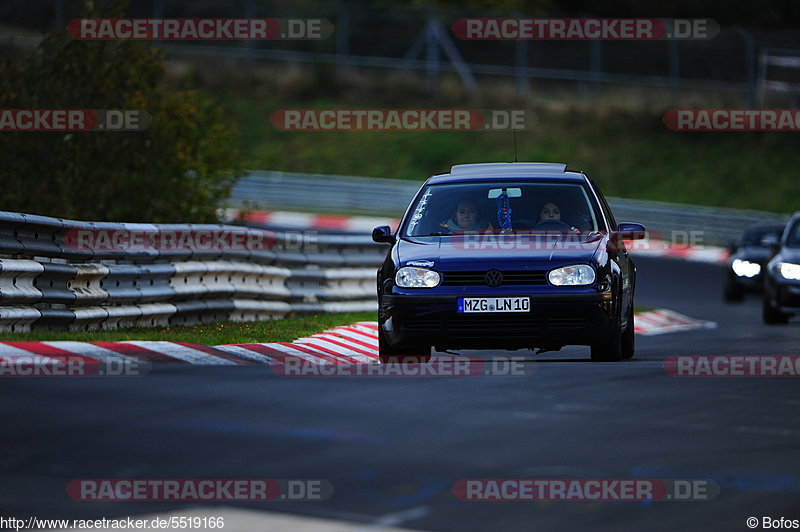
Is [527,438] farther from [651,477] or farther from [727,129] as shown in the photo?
[727,129]

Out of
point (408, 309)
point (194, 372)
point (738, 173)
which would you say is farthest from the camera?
point (738, 173)

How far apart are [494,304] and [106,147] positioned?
9218 mm

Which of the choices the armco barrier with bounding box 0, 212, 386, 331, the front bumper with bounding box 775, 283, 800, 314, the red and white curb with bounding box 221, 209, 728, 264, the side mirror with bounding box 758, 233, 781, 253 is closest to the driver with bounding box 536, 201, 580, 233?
the armco barrier with bounding box 0, 212, 386, 331

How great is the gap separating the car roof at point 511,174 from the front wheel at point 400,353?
163cm

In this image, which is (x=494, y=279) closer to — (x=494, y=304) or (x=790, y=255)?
(x=494, y=304)

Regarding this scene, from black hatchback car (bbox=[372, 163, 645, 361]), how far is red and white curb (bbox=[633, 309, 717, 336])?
6.12m

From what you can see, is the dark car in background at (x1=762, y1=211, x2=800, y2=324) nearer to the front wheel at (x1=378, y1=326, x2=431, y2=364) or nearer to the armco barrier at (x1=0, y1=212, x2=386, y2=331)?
the armco barrier at (x1=0, y1=212, x2=386, y2=331)

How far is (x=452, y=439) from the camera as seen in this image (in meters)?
8.52

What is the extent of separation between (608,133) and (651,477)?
1683 inches

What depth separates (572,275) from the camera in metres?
12.3

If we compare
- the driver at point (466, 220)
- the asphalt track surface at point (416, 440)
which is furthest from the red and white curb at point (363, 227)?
the asphalt track surface at point (416, 440)

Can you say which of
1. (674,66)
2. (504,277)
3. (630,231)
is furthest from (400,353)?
(674,66)

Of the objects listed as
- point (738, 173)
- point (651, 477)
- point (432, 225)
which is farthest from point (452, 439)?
point (738, 173)

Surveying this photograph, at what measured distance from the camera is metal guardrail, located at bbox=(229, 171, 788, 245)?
130ft
